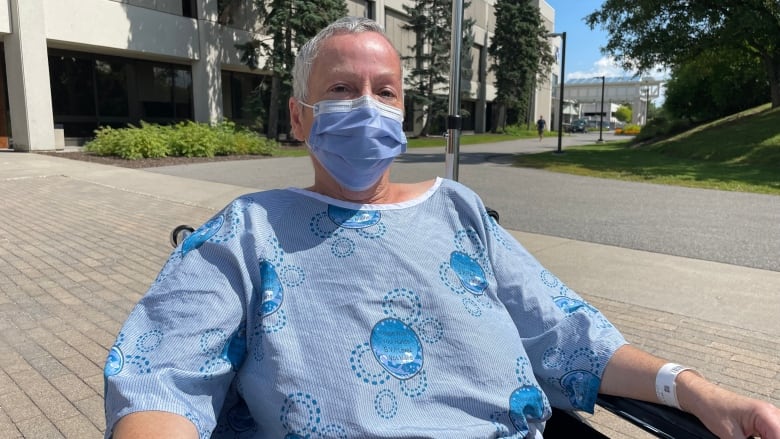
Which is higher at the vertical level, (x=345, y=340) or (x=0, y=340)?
(x=345, y=340)

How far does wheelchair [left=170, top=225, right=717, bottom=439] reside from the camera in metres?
1.48

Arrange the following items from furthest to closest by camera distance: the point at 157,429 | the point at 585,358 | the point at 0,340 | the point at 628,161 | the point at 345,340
Answer: the point at 628,161, the point at 0,340, the point at 585,358, the point at 345,340, the point at 157,429

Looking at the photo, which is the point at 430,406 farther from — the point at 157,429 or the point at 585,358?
the point at 157,429

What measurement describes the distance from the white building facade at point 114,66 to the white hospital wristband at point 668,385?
20.6 m

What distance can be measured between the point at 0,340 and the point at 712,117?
3359cm

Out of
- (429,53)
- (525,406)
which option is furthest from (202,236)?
(429,53)

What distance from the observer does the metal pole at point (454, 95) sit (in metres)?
4.08

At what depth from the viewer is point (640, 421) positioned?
156cm

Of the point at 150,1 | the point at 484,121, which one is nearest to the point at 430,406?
the point at 150,1

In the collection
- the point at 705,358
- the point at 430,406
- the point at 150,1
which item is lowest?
the point at 705,358

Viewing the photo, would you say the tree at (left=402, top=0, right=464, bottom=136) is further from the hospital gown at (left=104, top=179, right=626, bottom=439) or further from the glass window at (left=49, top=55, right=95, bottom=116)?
the hospital gown at (left=104, top=179, right=626, bottom=439)

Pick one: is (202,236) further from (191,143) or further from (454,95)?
(191,143)

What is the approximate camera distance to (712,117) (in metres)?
30.2

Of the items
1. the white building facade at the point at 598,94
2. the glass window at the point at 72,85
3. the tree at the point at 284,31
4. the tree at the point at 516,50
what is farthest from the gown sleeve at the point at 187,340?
the white building facade at the point at 598,94
